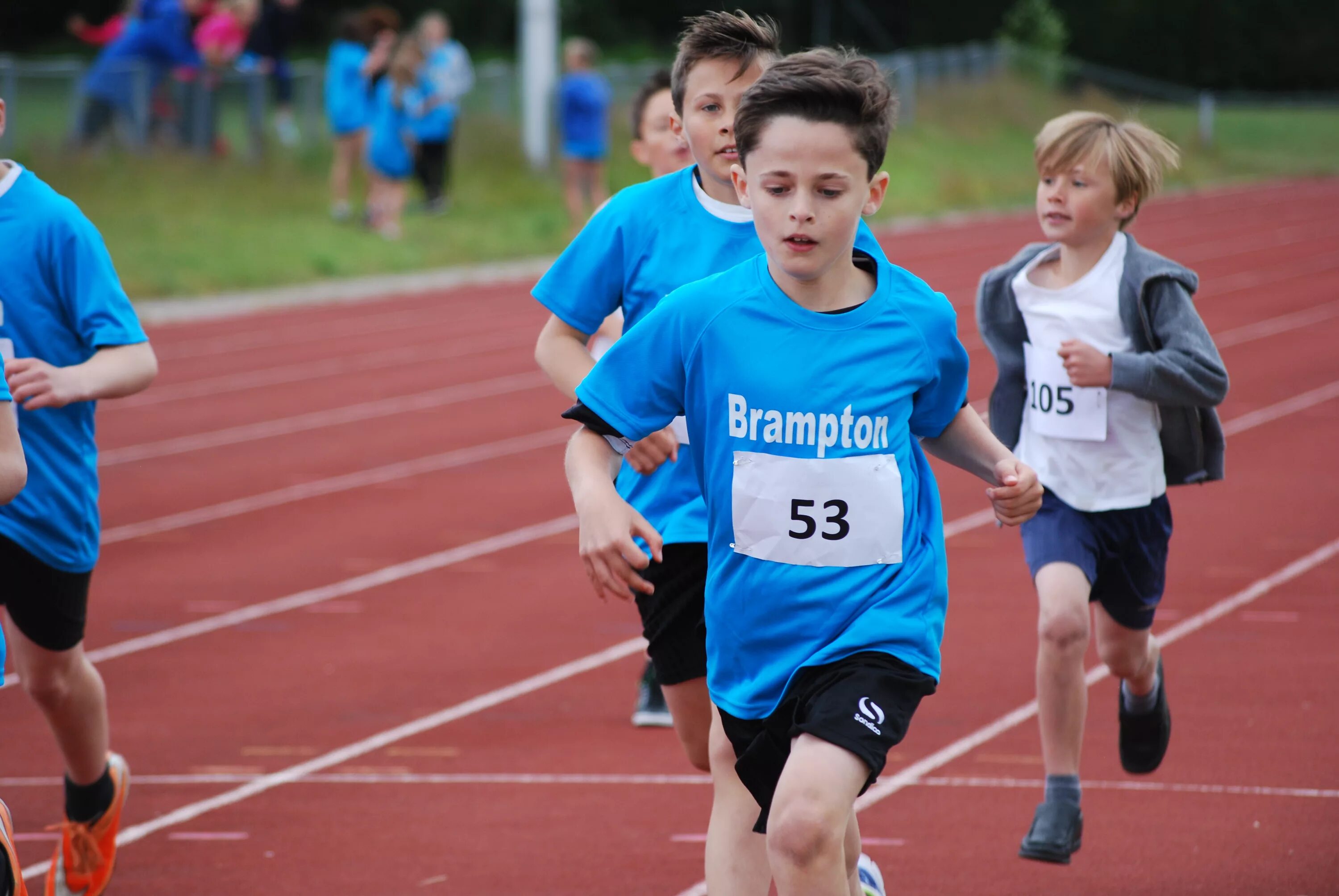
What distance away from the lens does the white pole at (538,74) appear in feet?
71.6

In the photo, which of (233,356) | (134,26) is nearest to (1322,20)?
(134,26)

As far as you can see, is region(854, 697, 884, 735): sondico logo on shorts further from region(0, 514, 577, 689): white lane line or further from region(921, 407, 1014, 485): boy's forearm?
region(0, 514, 577, 689): white lane line

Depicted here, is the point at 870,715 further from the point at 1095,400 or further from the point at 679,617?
the point at 1095,400

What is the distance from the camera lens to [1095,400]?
430 centimetres

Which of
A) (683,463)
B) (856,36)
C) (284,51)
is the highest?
(683,463)

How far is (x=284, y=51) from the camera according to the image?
21234mm

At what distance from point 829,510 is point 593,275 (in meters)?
1.03

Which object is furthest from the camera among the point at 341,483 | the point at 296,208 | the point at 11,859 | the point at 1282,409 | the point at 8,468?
the point at 296,208

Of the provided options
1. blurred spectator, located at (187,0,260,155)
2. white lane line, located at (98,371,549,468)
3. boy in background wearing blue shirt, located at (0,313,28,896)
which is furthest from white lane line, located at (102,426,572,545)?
blurred spectator, located at (187,0,260,155)

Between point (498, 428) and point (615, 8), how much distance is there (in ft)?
134

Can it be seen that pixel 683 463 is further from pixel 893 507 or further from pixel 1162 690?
pixel 1162 690

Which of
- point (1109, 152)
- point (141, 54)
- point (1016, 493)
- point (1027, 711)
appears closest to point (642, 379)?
point (1016, 493)

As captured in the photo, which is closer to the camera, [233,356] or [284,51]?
[233,356]

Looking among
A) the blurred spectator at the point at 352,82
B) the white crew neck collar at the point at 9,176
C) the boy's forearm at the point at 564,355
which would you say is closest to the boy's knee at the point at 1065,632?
the boy's forearm at the point at 564,355
